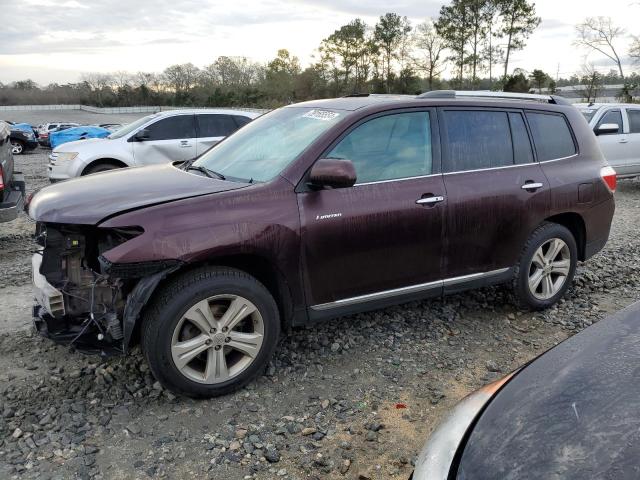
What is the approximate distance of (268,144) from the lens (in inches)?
153

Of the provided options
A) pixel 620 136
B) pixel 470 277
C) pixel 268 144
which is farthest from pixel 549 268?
pixel 620 136

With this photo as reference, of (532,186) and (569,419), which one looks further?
(532,186)

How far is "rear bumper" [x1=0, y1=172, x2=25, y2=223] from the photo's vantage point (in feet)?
18.7

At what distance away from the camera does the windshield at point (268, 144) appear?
358 cm

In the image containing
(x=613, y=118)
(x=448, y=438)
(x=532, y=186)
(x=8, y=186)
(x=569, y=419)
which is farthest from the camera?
(x=613, y=118)

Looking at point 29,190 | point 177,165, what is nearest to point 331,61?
point 29,190

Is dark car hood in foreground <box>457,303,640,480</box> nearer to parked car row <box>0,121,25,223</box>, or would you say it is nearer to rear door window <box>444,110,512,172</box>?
rear door window <box>444,110,512,172</box>

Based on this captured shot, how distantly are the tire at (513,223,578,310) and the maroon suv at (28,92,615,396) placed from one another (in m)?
0.02

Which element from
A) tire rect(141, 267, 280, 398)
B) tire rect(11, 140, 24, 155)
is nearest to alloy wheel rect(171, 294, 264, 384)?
tire rect(141, 267, 280, 398)

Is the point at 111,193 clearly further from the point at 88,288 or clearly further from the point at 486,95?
the point at 486,95

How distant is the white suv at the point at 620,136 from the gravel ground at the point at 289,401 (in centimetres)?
769

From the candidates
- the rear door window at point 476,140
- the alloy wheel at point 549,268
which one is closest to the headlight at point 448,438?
the rear door window at point 476,140

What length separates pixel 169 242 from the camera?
296cm

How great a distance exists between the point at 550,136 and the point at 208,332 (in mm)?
3303
